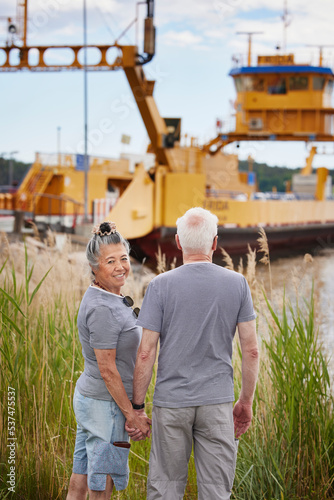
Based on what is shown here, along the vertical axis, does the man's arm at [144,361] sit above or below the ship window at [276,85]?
below

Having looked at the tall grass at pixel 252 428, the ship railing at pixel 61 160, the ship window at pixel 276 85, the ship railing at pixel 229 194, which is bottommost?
the tall grass at pixel 252 428

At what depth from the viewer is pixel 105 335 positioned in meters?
2.51

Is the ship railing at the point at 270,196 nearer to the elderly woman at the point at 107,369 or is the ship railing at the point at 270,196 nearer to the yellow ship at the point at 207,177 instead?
the yellow ship at the point at 207,177

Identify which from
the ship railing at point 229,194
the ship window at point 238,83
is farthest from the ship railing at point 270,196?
the ship window at point 238,83

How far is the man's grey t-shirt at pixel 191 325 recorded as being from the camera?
248 centimetres

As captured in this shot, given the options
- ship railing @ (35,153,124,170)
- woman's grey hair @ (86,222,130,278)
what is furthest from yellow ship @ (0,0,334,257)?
woman's grey hair @ (86,222,130,278)

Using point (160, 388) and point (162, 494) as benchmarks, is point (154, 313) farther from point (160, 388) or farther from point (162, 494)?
point (162, 494)

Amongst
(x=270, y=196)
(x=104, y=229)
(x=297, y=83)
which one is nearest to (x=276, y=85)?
(x=297, y=83)

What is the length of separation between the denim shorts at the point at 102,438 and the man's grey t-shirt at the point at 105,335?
1.7 inches

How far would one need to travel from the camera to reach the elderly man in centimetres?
248

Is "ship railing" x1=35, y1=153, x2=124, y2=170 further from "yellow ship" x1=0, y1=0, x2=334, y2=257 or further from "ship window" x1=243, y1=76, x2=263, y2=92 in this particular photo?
"ship window" x1=243, y1=76, x2=263, y2=92

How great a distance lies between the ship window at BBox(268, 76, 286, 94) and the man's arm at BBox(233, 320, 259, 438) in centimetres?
2485

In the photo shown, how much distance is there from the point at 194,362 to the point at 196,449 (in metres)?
0.35

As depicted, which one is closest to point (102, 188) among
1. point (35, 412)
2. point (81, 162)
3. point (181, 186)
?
point (81, 162)
